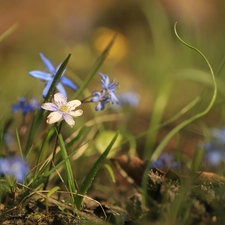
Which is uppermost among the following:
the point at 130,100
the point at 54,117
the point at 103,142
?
the point at 54,117

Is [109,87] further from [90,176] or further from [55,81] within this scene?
[90,176]

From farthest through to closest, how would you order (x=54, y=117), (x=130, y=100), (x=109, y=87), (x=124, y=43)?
(x=124, y=43) < (x=130, y=100) < (x=109, y=87) < (x=54, y=117)

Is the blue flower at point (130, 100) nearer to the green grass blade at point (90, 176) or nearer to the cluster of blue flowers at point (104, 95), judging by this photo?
the cluster of blue flowers at point (104, 95)

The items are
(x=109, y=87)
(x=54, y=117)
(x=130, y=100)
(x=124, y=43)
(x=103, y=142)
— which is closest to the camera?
(x=54, y=117)

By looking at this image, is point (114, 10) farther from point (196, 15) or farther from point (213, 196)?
point (213, 196)

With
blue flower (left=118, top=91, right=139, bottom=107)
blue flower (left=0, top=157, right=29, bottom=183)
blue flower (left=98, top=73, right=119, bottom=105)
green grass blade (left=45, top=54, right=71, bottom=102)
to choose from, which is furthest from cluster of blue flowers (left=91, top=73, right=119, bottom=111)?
blue flower (left=118, top=91, right=139, bottom=107)

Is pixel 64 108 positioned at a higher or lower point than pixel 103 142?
higher

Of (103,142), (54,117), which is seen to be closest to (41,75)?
(54,117)

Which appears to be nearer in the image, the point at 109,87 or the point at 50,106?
the point at 50,106
